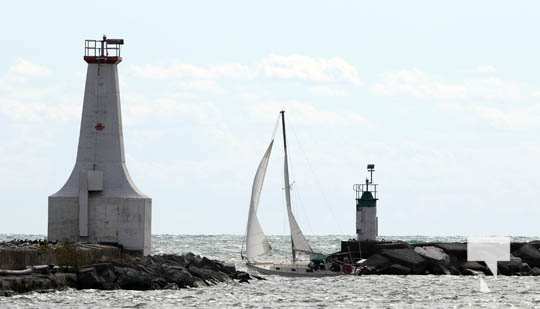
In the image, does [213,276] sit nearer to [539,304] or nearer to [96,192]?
[96,192]

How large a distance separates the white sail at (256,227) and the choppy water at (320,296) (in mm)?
2683

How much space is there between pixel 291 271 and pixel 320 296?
13.7m

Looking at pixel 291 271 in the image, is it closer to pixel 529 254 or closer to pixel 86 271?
pixel 529 254

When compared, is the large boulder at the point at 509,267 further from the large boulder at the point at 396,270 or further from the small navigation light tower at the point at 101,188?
the small navigation light tower at the point at 101,188

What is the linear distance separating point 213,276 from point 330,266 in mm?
11906

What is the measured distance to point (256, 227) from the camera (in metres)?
60.1

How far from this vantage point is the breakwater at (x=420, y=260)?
62500 mm

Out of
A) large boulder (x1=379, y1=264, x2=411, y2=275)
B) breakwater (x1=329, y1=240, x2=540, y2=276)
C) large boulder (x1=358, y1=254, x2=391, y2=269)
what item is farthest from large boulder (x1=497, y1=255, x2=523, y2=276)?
large boulder (x1=358, y1=254, x2=391, y2=269)

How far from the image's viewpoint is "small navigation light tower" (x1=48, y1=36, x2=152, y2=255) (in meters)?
49.0

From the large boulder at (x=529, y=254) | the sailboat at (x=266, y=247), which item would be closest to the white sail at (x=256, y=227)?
the sailboat at (x=266, y=247)

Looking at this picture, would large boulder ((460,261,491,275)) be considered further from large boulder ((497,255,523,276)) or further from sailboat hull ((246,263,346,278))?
sailboat hull ((246,263,346,278))

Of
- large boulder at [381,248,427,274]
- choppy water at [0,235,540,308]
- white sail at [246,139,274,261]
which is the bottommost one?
choppy water at [0,235,540,308]

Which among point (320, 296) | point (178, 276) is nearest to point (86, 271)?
point (178, 276)

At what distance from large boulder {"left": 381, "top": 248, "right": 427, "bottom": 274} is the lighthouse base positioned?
17.2m
